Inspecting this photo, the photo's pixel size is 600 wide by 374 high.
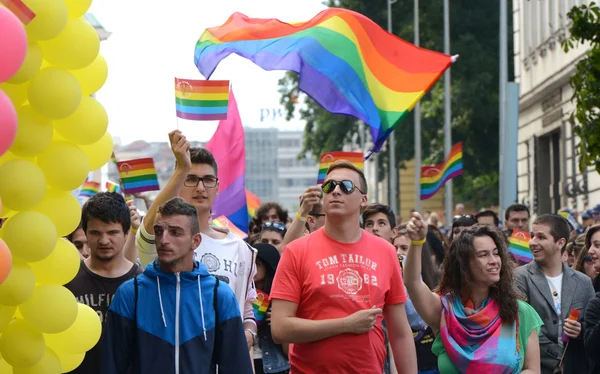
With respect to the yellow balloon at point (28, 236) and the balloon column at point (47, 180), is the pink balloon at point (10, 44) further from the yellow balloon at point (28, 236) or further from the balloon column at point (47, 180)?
the yellow balloon at point (28, 236)

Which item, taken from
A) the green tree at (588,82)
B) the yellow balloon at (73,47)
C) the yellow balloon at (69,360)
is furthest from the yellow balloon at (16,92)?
the green tree at (588,82)

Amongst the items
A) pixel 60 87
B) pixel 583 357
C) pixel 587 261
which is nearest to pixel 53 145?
pixel 60 87

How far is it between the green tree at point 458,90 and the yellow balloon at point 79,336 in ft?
123

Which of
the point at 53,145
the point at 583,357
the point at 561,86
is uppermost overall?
the point at 561,86

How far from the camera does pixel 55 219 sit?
6586mm

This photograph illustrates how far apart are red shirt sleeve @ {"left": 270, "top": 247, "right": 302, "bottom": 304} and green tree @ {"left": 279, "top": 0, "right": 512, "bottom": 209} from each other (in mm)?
36743

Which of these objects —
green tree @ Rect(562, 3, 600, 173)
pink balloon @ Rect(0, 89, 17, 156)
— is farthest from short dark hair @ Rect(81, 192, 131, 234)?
green tree @ Rect(562, 3, 600, 173)

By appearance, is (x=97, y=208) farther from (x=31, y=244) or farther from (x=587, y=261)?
(x=587, y=261)

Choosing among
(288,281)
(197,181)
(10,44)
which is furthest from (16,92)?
(197,181)

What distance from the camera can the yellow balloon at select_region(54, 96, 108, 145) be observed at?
6688mm

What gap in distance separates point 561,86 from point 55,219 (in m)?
29.5

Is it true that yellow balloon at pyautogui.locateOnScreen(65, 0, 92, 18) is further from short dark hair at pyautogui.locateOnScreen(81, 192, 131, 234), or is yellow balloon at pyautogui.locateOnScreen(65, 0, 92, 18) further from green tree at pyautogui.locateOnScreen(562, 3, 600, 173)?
green tree at pyautogui.locateOnScreen(562, 3, 600, 173)

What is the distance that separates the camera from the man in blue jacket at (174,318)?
22.7 feet

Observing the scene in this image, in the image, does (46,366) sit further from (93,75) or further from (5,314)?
(93,75)
